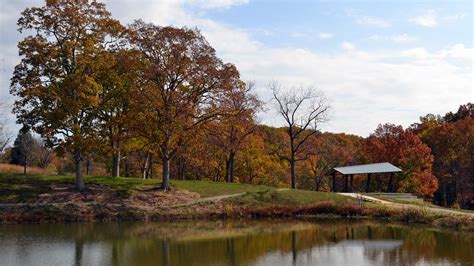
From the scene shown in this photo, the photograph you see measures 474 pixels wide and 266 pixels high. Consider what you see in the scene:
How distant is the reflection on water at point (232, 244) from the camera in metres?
19.4

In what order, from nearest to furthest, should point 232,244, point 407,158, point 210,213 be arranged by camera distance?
point 232,244 → point 210,213 → point 407,158

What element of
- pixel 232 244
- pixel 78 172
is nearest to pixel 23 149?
pixel 78 172

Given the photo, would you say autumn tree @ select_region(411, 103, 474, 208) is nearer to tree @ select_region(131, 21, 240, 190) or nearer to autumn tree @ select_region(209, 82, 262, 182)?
autumn tree @ select_region(209, 82, 262, 182)

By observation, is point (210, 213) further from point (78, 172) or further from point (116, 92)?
point (116, 92)

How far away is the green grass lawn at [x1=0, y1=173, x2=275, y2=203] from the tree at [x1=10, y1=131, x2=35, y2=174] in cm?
2161

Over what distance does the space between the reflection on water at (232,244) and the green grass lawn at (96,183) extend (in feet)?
19.3

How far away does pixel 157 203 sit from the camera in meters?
35.5

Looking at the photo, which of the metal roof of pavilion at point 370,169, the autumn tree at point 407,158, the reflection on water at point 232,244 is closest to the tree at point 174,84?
the reflection on water at point 232,244

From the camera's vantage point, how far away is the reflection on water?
63.7 feet

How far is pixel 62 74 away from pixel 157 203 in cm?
1152

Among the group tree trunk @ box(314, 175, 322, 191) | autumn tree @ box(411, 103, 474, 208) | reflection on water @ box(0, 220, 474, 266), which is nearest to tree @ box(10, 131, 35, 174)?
reflection on water @ box(0, 220, 474, 266)

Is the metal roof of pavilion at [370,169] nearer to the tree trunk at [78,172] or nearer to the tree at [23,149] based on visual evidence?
the tree trunk at [78,172]

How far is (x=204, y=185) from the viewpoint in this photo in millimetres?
41625

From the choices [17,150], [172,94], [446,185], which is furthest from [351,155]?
[17,150]
